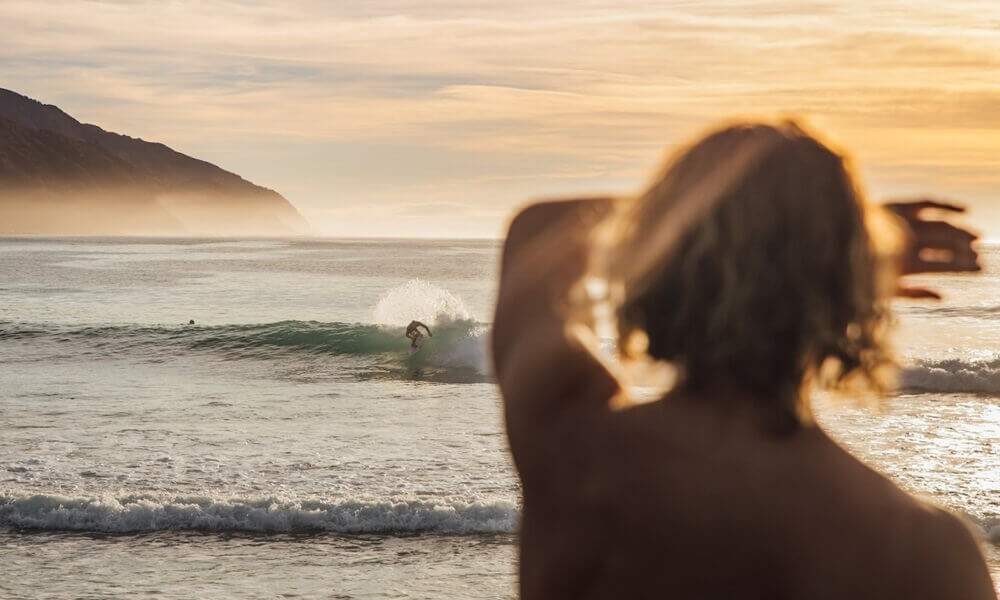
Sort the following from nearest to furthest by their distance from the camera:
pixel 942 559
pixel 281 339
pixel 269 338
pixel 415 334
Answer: pixel 942 559, pixel 415 334, pixel 281 339, pixel 269 338

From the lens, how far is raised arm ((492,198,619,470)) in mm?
1105

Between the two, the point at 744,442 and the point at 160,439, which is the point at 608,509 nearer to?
the point at 744,442

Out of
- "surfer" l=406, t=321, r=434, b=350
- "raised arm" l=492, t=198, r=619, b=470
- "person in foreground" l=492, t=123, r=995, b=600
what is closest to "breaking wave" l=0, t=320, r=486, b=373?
"surfer" l=406, t=321, r=434, b=350

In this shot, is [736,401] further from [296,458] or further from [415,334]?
[415,334]

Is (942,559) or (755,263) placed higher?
(755,263)

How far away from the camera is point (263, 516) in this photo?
30.6ft

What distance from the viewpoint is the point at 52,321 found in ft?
101

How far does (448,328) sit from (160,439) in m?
14.0

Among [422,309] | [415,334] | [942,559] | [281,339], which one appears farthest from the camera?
[422,309]

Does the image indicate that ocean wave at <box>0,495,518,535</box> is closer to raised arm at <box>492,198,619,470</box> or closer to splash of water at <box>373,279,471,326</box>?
raised arm at <box>492,198,619,470</box>

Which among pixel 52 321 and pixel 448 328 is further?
pixel 52 321

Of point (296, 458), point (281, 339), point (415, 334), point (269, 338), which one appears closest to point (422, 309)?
point (415, 334)

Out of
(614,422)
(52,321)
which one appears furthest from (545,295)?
(52,321)

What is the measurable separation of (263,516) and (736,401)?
28.6 ft
